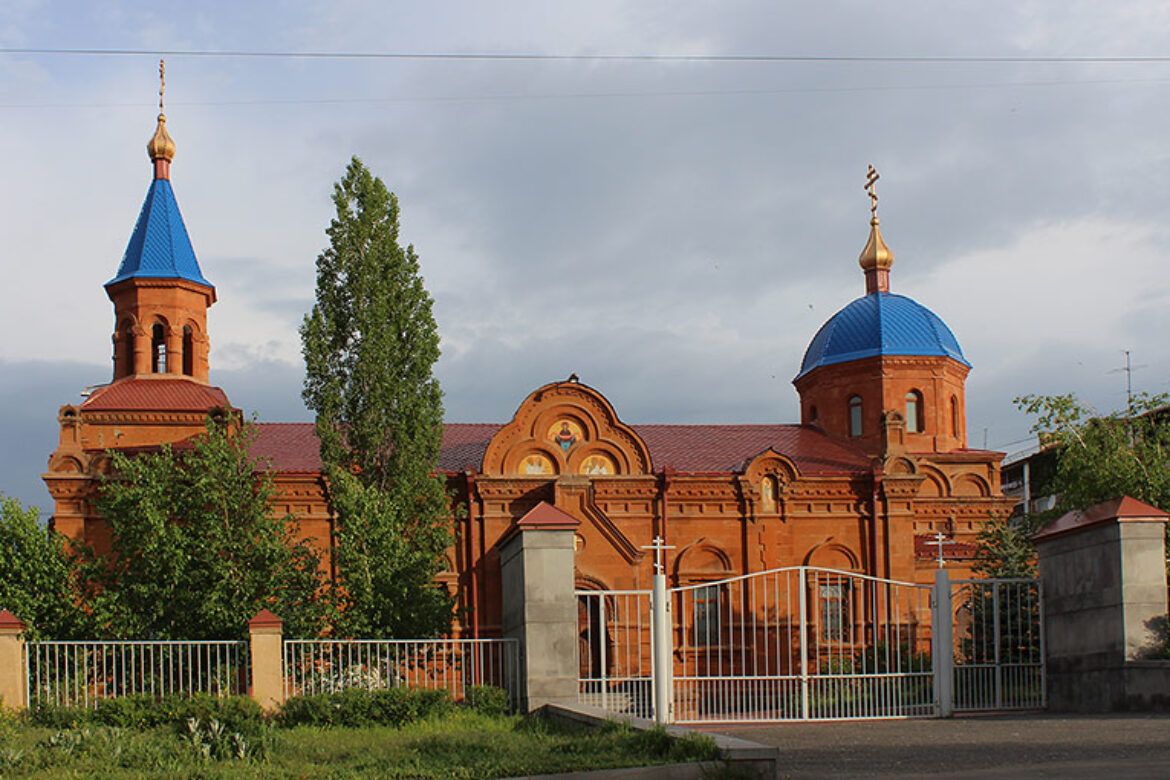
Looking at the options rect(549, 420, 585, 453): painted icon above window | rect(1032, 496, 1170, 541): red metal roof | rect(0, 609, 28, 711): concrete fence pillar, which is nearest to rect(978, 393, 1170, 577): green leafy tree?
rect(1032, 496, 1170, 541): red metal roof

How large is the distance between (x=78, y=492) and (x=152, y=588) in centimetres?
662

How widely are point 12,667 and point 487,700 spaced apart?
491 centimetres

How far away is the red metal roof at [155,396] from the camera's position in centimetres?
2712

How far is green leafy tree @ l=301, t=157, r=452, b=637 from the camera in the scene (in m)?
22.6

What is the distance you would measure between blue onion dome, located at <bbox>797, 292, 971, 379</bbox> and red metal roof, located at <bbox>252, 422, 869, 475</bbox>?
253cm

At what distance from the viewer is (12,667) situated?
13.6 metres

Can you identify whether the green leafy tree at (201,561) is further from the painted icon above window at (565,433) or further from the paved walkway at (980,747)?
the paved walkway at (980,747)

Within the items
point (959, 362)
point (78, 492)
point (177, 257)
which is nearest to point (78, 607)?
point (78, 492)

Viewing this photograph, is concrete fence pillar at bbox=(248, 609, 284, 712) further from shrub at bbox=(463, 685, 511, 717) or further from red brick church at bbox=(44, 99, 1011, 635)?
red brick church at bbox=(44, 99, 1011, 635)

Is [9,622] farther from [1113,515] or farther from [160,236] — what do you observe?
[160,236]

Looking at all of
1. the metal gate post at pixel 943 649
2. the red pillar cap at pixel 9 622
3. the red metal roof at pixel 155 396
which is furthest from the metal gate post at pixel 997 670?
the red metal roof at pixel 155 396

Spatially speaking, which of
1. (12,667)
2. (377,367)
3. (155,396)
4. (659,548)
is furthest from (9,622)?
(155,396)

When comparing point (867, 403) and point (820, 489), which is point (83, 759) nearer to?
point (820, 489)

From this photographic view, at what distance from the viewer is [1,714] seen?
13219mm
